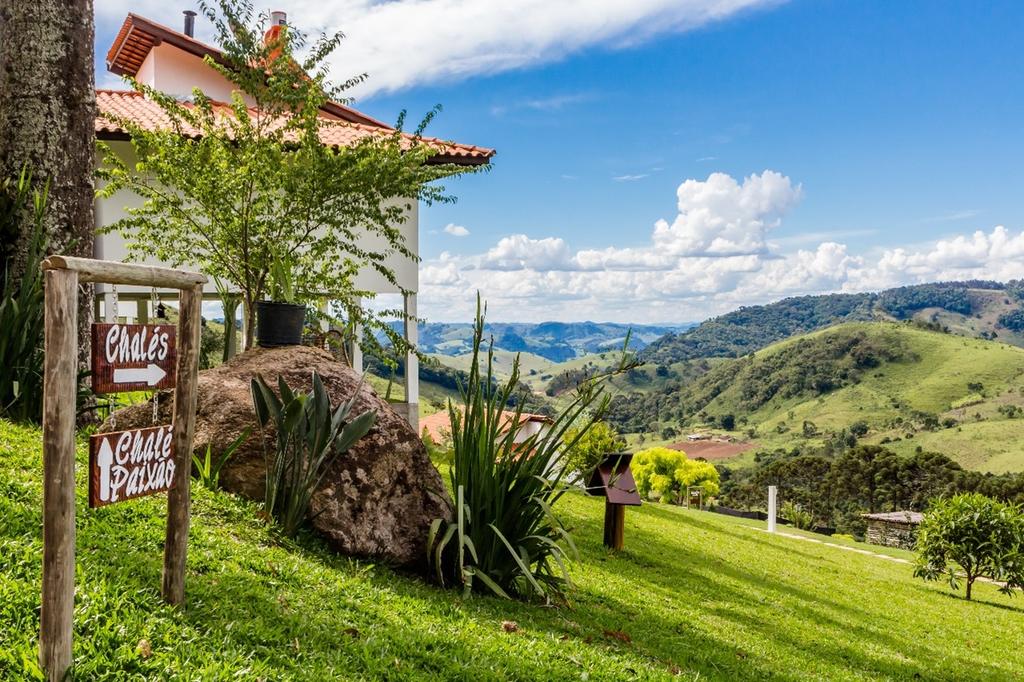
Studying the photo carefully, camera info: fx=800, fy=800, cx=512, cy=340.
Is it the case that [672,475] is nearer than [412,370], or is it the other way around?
[412,370]

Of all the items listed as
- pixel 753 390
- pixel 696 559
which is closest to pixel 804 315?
pixel 753 390

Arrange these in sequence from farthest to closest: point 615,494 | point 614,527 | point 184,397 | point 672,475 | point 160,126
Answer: point 672,475
point 160,126
point 614,527
point 615,494
point 184,397

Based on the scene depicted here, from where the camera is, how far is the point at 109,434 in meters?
2.79

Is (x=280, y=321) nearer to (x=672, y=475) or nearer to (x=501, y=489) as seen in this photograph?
(x=501, y=489)

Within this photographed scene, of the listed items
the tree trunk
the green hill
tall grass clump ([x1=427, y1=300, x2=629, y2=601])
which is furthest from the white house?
the green hill

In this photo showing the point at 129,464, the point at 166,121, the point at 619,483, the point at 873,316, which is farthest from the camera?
the point at 873,316

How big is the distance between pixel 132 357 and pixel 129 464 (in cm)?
39

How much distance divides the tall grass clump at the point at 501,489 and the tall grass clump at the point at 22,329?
3197 millimetres

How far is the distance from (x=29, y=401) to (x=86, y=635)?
12.1 feet

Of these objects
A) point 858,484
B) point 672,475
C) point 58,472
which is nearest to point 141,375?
point 58,472

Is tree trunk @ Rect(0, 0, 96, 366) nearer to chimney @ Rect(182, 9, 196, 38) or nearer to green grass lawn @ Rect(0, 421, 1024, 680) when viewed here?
green grass lawn @ Rect(0, 421, 1024, 680)

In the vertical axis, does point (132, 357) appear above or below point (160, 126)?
below

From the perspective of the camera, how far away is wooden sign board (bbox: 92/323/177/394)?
2791 mm

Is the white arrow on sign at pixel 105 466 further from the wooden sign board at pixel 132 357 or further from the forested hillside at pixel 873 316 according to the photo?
the forested hillside at pixel 873 316
